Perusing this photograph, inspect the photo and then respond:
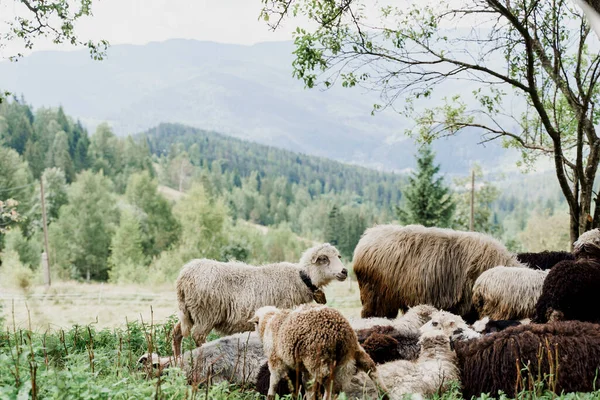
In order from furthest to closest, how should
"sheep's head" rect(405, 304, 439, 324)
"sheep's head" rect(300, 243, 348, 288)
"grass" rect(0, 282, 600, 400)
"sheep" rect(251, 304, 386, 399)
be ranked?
1. "sheep's head" rect(300, 243, 348, 288)
2. "sheep's head" rect(405, 304, 439, 324)
3. "sheep" rect(251, 304, 386, 399)
4. "grass" rect(0, 282, 600, 400)

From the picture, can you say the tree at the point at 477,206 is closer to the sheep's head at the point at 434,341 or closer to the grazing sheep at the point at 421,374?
the sheep's head at the point at 434,341

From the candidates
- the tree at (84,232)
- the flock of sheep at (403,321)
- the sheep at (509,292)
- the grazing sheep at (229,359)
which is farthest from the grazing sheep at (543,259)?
the tree at (84,232)

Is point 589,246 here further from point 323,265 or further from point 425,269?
point 323,265

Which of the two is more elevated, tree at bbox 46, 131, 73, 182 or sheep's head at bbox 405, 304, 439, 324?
tree at bbox 46, 131, 73, 182

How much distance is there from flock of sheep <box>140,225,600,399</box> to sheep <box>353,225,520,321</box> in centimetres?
1

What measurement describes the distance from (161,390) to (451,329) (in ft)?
11.1

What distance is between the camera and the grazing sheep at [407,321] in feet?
20.7

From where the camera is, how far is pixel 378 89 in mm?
8797

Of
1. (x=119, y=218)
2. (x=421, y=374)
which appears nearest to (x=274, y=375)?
(x=421, y=374)

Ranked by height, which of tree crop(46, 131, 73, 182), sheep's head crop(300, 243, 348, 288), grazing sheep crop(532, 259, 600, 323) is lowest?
grazing sheep crop(532, 259, 600, 323)

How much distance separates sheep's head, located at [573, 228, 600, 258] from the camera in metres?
6.96

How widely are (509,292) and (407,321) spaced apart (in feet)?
4.52

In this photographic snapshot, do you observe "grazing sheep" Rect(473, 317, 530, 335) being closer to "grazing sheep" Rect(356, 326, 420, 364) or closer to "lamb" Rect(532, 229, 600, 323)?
"lamb" Rect(532, 229, 600, 323)

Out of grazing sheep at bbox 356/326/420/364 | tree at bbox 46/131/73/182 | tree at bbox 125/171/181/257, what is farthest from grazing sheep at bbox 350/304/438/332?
tree at bbox 46/131/73/182
